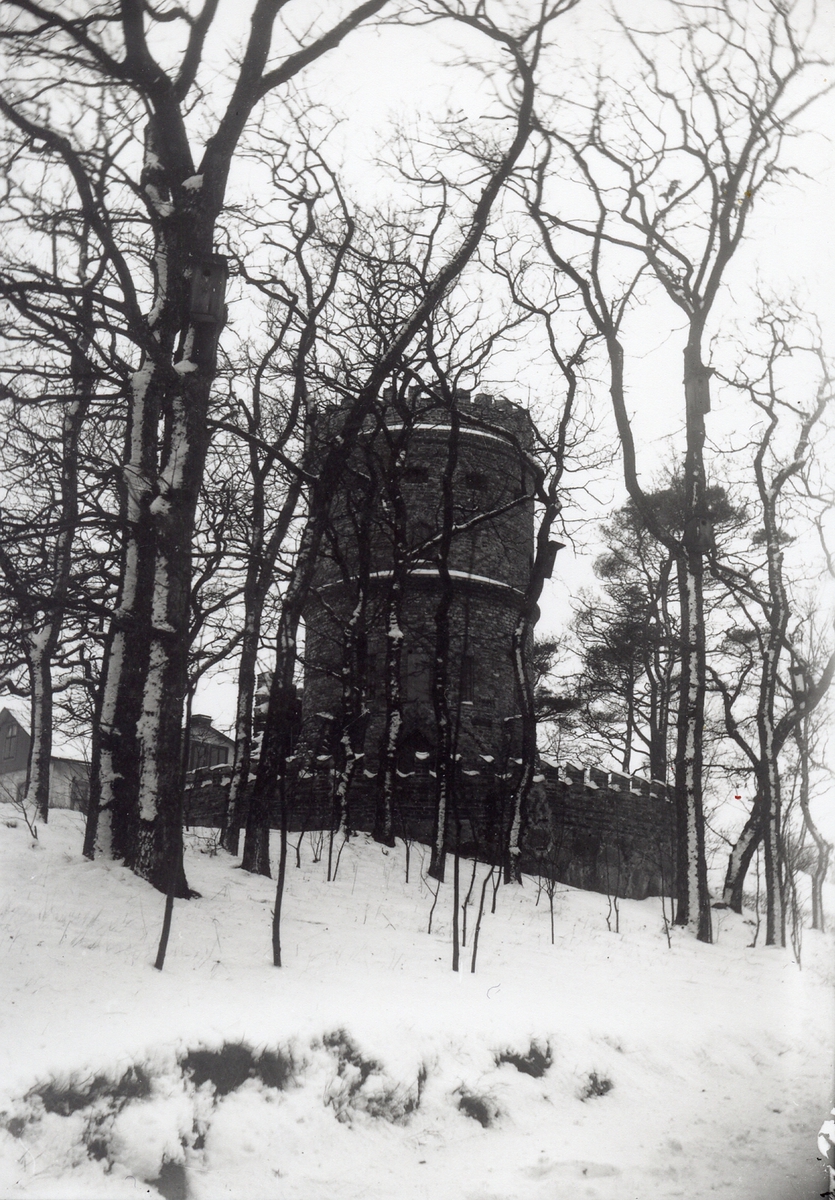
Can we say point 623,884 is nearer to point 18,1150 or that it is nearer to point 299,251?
point 299,251

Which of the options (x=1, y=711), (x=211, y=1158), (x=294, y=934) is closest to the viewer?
(x=211, y=1158)

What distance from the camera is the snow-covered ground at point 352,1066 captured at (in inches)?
151

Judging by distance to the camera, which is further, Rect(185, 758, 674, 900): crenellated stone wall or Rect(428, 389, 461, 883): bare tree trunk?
Rect(185, 758, 674, 900): crenellated stone wall

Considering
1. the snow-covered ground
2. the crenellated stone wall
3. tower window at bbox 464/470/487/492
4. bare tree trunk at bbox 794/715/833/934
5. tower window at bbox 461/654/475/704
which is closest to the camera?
the snow-covered ground

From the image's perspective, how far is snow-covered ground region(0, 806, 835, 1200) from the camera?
382 centimetres

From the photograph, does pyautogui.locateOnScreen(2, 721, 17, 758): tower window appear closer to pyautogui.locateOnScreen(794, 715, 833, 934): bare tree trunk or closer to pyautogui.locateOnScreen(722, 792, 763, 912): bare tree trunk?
pyautogui.locateOnScreen(794, 715, 833, 934): bare tree trunk

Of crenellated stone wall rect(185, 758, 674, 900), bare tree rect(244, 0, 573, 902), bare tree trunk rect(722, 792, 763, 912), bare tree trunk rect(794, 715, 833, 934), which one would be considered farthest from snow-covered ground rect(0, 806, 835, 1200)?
bare tree trunk rect(794, 715, 833, 934)

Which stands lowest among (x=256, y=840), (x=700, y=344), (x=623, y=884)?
(x=623, y=884)

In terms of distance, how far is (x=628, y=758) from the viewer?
1046 inches

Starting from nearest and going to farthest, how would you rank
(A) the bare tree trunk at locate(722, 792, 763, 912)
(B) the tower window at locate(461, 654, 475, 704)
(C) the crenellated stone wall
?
(A) the bare tree trunk at locate(722, 792, 763, 912)
(C) the crenellated stone wall
(B) the tower window at locate(461, 654, 475, 704)

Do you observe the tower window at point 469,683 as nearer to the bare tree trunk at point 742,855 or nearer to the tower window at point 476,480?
the tower window at point 476,480

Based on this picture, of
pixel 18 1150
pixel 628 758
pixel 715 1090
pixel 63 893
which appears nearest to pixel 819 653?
pixel 628 758

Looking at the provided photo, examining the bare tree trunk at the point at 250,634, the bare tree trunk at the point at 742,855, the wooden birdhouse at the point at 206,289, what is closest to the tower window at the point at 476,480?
the bare tree trunk at the point at 742,855

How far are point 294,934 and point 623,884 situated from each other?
14629 millimetres
